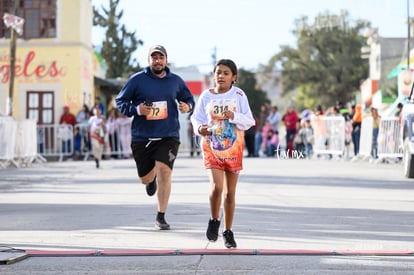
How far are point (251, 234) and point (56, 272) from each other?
9.23 ft

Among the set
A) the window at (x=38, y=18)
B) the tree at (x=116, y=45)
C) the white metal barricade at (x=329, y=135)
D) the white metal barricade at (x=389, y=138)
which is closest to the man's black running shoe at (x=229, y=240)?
the white metal barricade at (x=389, y=138)

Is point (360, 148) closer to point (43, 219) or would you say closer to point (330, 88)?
point (43, 219)

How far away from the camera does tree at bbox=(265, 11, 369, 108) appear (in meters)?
93.9

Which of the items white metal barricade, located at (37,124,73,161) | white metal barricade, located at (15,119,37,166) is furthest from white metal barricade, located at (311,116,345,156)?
white metal barricade, located at (15,119,37,166)

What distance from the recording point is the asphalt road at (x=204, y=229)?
7965 millimetres

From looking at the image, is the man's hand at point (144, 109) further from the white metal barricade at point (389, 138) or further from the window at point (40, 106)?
the window at point (40, 106)

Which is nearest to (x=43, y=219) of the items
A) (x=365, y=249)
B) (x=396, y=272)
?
(x=365, y=249)

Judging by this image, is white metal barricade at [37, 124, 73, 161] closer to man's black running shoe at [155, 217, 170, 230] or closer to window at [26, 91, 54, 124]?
window at [26, 91, 54, 124]

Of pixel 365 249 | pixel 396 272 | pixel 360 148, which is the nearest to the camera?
pixel 396 272

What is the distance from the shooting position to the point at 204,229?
34.5 ft

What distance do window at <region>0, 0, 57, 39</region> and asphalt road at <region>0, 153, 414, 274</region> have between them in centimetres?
1956

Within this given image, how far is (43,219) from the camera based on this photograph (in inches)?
466

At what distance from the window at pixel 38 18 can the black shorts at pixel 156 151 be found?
91.0ft

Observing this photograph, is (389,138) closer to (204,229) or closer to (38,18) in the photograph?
(38,18)
